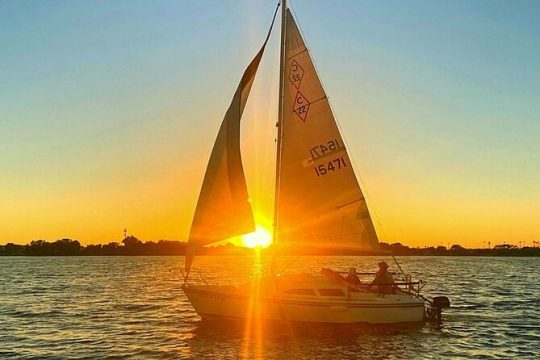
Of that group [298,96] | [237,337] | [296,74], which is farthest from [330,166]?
[237,337]

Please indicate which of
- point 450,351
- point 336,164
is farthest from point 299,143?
point 450,351

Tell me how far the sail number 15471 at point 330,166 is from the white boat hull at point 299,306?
5.01 meters

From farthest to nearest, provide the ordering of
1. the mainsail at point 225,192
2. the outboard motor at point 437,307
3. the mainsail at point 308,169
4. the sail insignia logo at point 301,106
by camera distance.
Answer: the outboard motor at point 437,307, the sail insignia logo at point 301,106, the mainsail at point 308,169, the mainsail at point 225,192

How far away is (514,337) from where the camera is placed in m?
27.3

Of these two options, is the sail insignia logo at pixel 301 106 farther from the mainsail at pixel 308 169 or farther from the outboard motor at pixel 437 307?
the outboard motor at pixel 437 307

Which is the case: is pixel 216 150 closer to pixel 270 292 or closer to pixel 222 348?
pixel 270 292

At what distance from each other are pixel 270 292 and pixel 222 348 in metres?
2.98

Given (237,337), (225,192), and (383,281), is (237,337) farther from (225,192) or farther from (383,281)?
(383,281)

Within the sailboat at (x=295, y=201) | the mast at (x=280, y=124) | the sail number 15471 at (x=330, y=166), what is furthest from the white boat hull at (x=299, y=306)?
the sail number 15471 at (x=330, y=166)

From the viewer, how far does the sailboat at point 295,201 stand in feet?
Result: 80.0

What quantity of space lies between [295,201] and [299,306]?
434 centimetres

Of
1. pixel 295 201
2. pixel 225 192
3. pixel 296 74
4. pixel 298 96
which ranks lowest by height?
pixel 295 201

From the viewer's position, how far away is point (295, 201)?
24516 mm

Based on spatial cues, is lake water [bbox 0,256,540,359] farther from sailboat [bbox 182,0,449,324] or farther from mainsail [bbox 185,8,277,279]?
mainsail [bbox 185,8,277,279]
